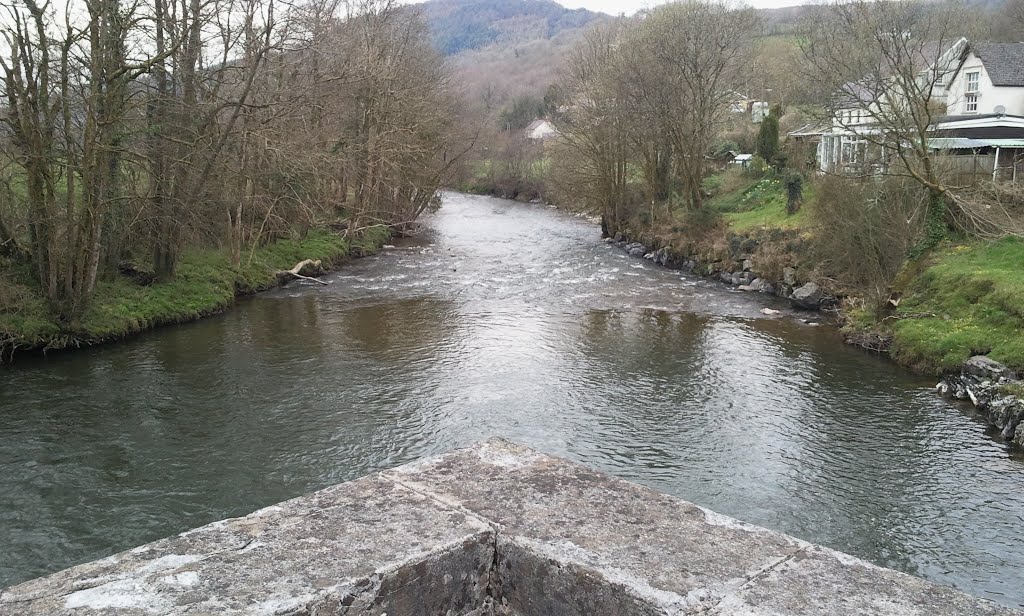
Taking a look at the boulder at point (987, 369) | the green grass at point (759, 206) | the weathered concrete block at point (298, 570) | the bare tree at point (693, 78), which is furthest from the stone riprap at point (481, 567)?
the bare tree at point (693, 78)

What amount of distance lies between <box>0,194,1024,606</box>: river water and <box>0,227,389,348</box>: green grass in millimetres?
657

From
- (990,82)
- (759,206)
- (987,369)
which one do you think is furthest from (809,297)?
(990,82)

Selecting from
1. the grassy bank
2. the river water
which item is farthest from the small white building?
the river water

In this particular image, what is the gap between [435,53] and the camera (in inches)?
1850

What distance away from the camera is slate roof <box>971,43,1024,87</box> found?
3438 cm

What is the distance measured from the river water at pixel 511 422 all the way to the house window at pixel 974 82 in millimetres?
21860

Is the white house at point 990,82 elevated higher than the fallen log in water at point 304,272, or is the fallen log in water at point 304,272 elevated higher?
the white house at point 990,82

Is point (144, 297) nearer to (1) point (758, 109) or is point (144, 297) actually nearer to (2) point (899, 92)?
(2) point (899, 92)

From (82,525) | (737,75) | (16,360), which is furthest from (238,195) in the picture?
(737,75)

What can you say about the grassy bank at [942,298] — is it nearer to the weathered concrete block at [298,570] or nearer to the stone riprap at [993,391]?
the stone riprap at [993,391]

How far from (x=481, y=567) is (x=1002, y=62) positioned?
4089cm

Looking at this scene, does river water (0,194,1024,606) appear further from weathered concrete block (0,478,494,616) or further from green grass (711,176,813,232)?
green grass (711,176,813,232)

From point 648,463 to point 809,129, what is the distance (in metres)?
33.3

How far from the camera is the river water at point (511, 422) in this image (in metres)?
9.74
